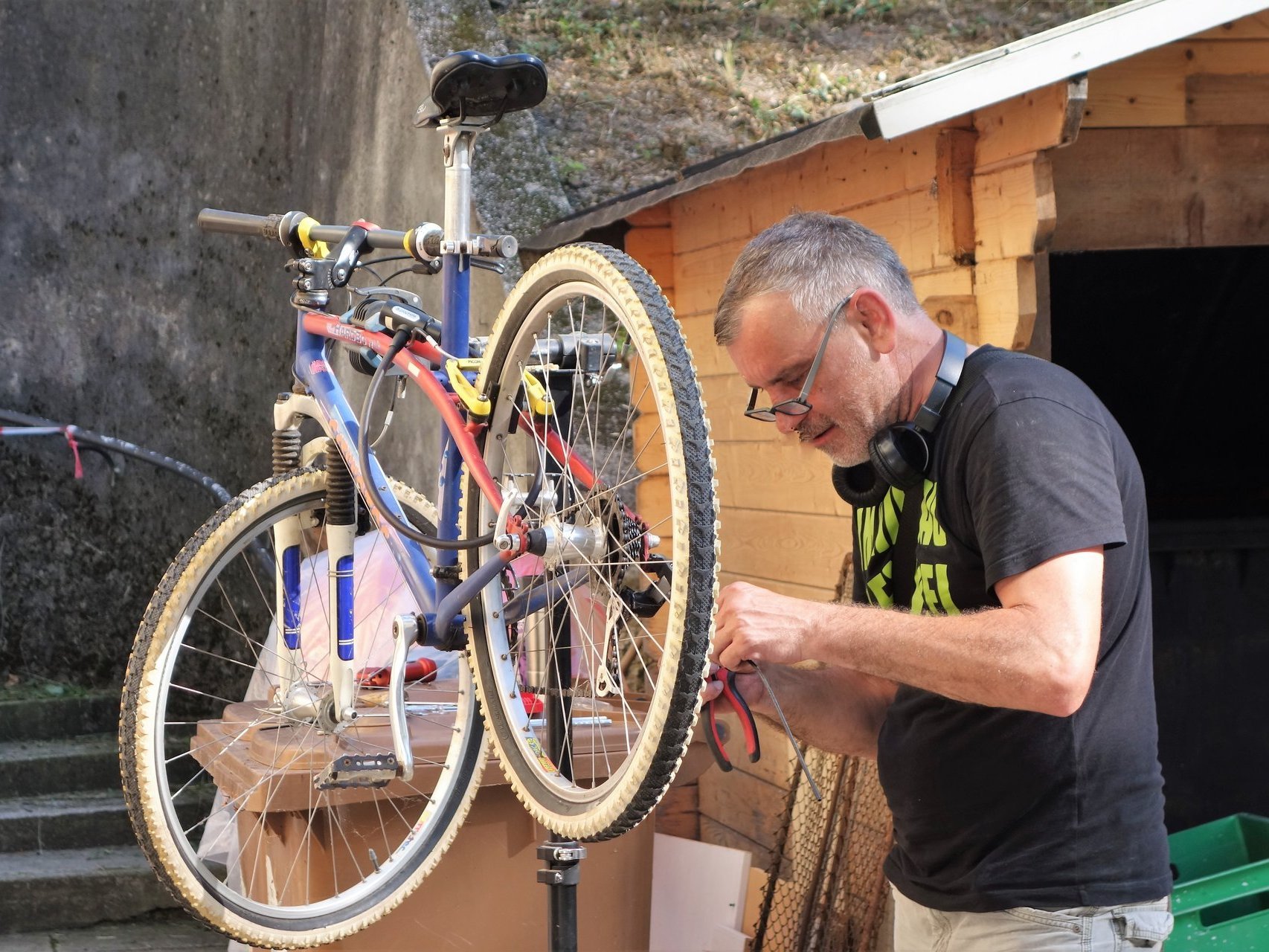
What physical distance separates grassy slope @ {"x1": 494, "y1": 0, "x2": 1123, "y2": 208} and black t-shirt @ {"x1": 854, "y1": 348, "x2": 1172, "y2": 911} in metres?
3.19

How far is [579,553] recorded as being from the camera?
6.23 ft

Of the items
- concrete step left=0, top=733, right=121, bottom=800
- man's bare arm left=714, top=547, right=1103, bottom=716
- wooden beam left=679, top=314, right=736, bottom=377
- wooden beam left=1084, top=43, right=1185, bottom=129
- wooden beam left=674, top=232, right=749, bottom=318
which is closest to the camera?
man's bare arm left=714, top=547, right=1103, bottom=716

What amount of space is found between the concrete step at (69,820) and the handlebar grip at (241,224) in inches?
148

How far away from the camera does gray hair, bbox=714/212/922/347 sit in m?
1.82

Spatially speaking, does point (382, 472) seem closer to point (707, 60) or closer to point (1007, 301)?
point (1007, 301)

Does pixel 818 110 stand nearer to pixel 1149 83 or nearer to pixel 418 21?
pixel 418 21

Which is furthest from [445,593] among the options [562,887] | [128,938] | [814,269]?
[128,938]

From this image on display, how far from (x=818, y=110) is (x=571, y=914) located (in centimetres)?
465

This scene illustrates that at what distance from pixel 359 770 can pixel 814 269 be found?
1.14 metres

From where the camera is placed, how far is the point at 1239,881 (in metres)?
2.97

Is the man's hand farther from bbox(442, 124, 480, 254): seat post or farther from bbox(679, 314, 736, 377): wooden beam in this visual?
bbox(679, 314, 736, 377): wooden beam

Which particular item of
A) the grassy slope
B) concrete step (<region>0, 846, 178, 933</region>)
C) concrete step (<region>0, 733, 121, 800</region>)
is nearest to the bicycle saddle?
the grassy slope

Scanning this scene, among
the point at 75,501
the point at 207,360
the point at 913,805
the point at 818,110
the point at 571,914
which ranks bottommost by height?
the point at 571,914

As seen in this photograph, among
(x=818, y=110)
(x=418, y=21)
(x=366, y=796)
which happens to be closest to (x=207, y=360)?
(x=418, y=21)
